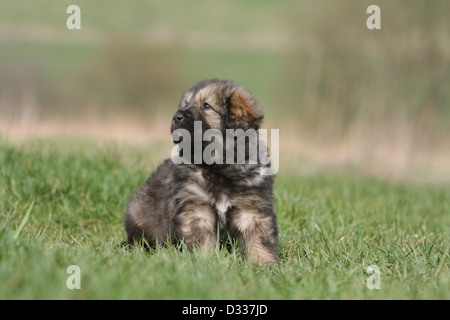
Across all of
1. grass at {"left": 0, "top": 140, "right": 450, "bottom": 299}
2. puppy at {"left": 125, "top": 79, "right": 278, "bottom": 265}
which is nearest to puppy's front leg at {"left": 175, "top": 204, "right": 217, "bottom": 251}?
puppy at {"left": 125, "top": 79, "right": 278, "bottom": 265}

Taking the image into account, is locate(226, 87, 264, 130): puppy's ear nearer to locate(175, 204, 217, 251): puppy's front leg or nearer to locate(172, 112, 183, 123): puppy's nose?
locate(172, 112, 183, 123): puppy's nose

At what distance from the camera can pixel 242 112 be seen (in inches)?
171

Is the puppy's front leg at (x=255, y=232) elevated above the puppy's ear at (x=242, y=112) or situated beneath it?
situated beneath

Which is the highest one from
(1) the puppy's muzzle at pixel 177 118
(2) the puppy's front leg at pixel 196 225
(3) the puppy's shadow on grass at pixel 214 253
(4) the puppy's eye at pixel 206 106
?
(4) the puppy's eye at pixel 206 106

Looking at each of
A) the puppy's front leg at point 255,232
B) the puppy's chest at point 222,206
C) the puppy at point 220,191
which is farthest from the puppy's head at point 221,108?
the puppy's front leg at point 255,232

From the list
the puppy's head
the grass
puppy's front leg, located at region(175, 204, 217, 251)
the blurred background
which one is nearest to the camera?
the grass

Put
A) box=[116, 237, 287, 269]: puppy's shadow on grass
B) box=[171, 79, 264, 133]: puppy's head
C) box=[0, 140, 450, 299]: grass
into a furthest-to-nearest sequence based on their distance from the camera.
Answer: box=[171, 79, 264, 133]: puppy's head
box=[116, 237, 287, 269]: puppy's shadow on grass
box=[0, 140, 450, 299]: grass

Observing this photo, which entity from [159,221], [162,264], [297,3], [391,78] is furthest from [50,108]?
[162,264]

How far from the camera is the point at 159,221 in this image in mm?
4637

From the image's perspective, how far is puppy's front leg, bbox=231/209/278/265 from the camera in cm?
413

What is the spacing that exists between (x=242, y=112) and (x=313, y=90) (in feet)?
34.8

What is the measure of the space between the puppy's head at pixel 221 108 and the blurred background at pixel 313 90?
396 cm

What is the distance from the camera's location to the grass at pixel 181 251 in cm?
291

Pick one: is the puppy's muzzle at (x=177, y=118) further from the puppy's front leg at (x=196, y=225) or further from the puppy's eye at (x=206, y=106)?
the puppy's front leg at (x=196, y=225)
